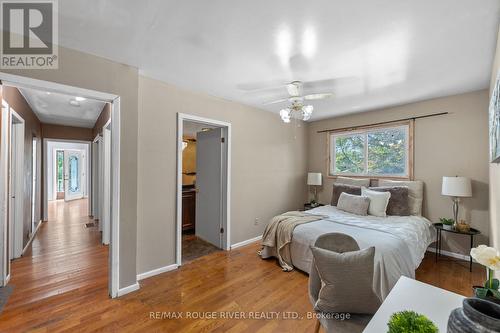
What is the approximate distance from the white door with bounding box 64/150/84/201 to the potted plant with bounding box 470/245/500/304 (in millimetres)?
10880

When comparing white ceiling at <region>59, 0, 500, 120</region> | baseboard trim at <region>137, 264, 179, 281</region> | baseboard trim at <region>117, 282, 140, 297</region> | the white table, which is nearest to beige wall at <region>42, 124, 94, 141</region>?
white ceiling at <region>59, 0, 500, 120</region>

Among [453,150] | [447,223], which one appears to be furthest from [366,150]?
[447,223]

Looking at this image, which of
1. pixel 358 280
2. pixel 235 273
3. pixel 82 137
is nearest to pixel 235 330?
pixel 235 273

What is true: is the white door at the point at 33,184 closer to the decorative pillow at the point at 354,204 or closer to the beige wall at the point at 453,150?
the decorative pillow at the point at 354,204

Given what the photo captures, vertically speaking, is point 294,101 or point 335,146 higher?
point 294,101

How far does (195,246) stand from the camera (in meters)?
3.73

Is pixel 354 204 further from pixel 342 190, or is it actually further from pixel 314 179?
pixel 314 179

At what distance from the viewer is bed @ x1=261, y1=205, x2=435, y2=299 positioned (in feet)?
6.92

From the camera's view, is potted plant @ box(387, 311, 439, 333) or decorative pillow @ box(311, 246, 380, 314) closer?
potted plant @ box(387, 311, 439, 333)

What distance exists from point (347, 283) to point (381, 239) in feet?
4.12

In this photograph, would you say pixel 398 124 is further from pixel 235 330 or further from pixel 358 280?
pixel 235 330

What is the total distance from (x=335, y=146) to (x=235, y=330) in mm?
3969

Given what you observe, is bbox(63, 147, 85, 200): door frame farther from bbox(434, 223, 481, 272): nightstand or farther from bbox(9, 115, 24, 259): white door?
bbox(434, 223, 481, 272): nightstand

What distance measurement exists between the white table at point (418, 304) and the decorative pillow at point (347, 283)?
18 cm
